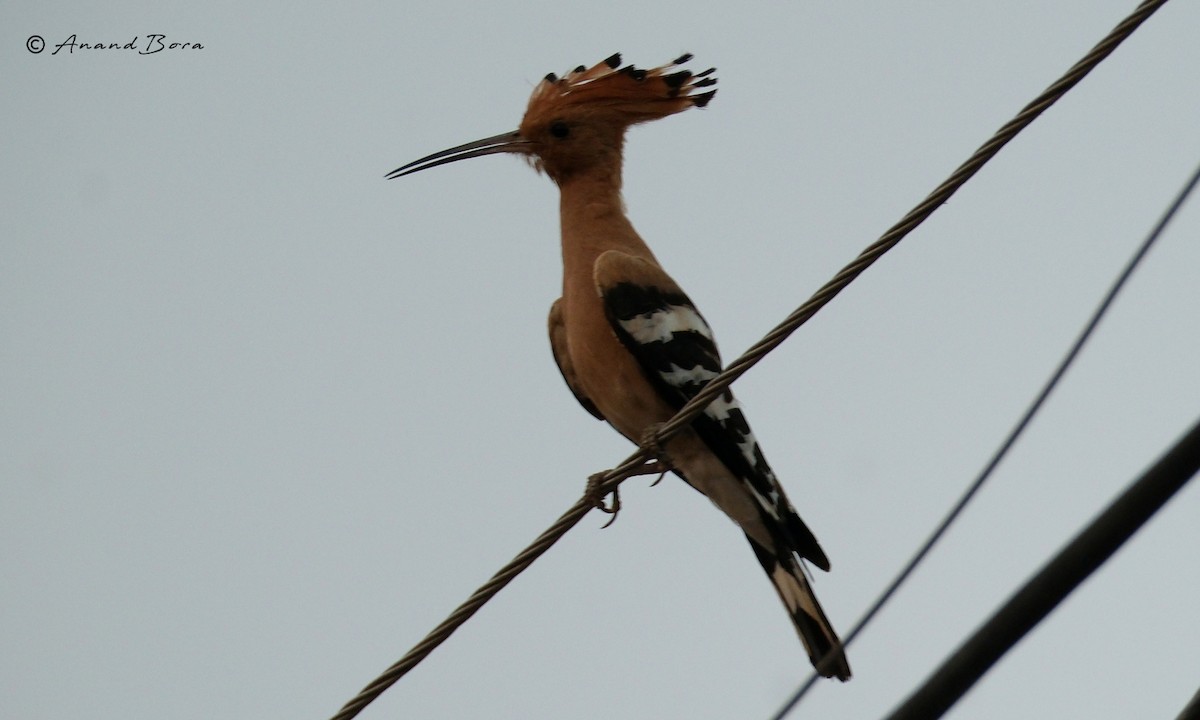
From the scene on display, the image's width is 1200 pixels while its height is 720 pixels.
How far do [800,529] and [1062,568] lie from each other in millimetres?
2241

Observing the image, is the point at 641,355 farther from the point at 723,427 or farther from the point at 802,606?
the point at 802,606

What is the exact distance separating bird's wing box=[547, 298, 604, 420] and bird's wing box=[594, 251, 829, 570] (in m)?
0.34

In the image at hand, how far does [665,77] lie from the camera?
4.43 m

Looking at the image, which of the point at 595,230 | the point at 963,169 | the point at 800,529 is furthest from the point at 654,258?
the point at 963,169

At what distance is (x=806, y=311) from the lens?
7.30ft

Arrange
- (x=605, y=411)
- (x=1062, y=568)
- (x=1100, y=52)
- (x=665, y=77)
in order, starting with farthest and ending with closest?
(x=665, y=77), (x=605, y=411), (x=1100, y=52), (x=1062, y=568)

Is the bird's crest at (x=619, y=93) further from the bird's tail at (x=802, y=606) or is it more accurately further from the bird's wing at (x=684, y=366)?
the bird's tail at (x=802, y=606)

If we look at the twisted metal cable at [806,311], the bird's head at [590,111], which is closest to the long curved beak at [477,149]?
the bird's head at [590,111]

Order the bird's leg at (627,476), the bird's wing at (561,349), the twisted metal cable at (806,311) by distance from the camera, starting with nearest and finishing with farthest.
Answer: the twisted metal cable at (806,311) → the bird's leg at (627,476) → the bird's wing at (561,349)

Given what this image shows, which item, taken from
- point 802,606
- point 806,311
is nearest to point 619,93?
point 802,606

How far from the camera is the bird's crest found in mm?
4367

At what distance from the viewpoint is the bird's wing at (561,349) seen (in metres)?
4.16

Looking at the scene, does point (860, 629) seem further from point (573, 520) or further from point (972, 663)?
point (573, 520)

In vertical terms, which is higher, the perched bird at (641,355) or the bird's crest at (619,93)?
the bird's crest at (619,93)
